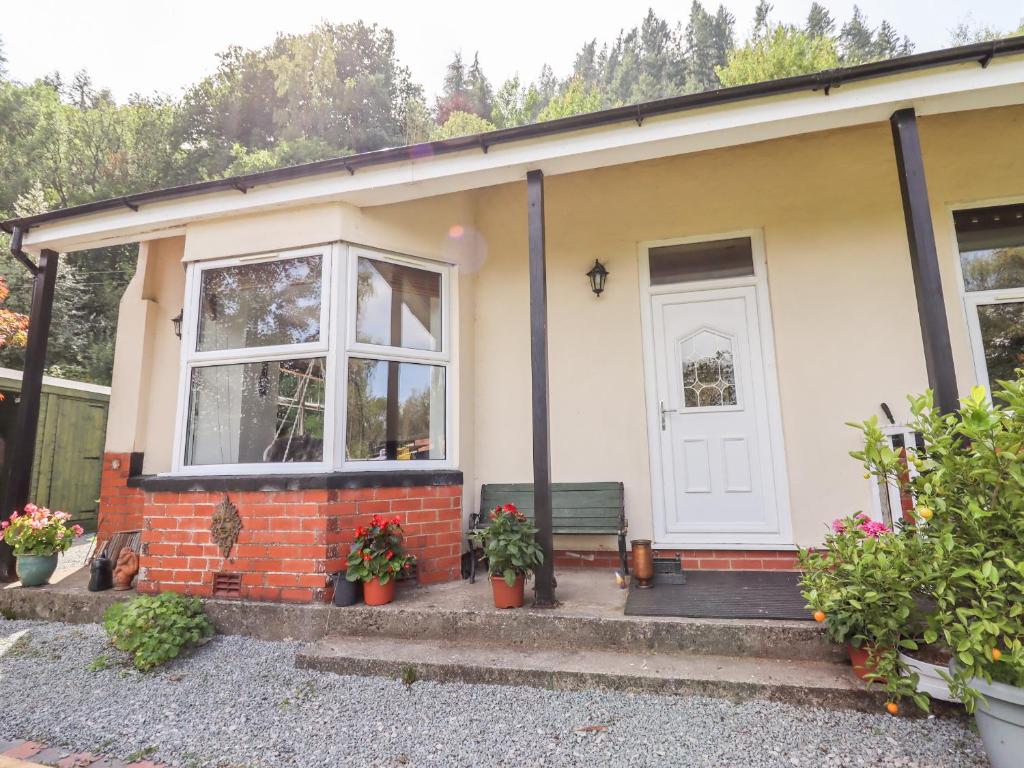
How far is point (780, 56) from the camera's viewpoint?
16922mm

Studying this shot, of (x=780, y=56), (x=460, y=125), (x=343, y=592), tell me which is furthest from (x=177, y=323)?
(x=780, y=56)

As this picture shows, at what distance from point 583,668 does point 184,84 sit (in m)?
25.5

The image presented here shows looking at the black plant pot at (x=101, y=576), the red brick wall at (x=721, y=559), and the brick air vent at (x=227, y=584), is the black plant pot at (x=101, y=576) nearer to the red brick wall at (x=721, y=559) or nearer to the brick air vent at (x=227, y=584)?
the brick air vent at (x=227, y=584)

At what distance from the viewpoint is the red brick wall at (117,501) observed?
4.59 metres

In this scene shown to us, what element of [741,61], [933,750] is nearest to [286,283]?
[933,750]

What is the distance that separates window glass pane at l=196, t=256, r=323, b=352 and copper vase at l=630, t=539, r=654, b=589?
8.68ft

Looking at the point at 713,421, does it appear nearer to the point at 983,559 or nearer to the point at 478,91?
the point at 983,559

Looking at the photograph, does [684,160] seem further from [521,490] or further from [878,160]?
[521,490]

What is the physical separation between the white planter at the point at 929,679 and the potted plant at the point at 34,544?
5.33 m

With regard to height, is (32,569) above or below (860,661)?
above

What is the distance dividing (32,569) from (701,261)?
5.55 meters

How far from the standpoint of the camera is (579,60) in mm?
27906

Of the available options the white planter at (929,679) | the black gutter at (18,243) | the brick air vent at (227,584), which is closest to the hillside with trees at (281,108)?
the black gutter at (18,243)

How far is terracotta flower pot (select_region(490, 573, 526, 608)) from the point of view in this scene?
9.75 feet
